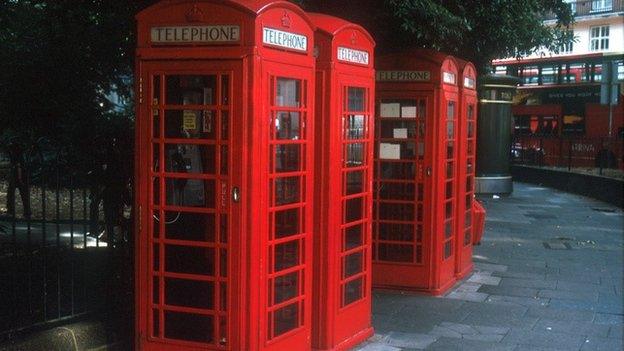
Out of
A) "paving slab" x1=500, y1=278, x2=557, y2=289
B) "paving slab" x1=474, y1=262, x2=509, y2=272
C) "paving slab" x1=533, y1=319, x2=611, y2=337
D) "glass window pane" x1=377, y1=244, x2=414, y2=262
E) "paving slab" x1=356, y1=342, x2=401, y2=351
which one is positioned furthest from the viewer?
"paving slab" x1=474, y1=262, x2=509, y2=272

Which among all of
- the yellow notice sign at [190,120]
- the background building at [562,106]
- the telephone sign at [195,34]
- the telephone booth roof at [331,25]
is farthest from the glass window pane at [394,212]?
the background building at [562,106]

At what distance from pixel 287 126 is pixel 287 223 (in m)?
0.68

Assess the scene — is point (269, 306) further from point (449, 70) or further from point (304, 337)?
point (449, 70)

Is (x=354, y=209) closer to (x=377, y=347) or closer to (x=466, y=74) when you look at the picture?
(x=377, y=347)

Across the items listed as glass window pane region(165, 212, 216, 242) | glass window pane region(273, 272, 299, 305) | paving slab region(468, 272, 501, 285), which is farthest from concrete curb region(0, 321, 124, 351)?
paving slab region(468, 272, 501, 285)

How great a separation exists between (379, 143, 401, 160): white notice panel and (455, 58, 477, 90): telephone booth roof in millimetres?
1421

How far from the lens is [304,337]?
545 centimetres

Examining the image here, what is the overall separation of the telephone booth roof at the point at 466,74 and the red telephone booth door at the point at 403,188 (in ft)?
3.58

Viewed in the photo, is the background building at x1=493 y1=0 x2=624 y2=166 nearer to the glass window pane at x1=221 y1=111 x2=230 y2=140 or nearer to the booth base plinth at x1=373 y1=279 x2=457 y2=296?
the booth base plinth at x1=373 y1=279 x2=457 y2=296

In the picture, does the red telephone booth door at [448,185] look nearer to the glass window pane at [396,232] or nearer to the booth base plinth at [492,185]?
the glass window pane at [396,232]

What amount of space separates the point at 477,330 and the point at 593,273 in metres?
3.89

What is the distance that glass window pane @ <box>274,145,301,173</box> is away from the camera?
5.02 m

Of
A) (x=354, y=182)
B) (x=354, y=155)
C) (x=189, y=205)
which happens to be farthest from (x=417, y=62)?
(x=189, y=205)

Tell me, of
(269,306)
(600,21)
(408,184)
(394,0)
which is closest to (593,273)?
(408,184)
